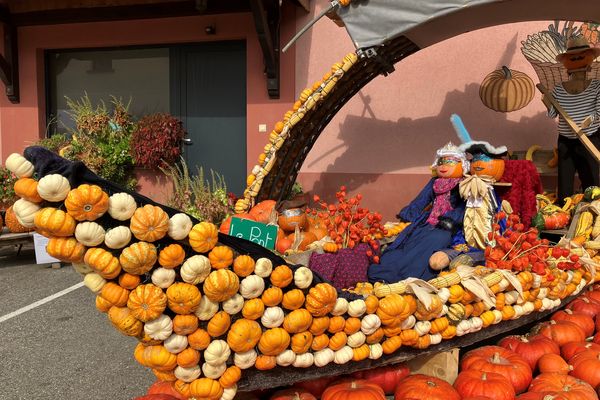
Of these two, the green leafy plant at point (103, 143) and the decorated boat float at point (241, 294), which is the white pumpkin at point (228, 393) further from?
the green leafy plant at point (103, 143)

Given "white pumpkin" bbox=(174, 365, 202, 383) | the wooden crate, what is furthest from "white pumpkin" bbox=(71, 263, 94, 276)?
the wooden crate

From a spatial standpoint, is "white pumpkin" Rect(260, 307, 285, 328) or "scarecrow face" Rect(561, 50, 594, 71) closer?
"white pumpkin" Rect(260, 307, 285, 328)

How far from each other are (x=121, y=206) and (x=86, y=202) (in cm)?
10

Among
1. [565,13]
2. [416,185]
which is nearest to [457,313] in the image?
[565,13]

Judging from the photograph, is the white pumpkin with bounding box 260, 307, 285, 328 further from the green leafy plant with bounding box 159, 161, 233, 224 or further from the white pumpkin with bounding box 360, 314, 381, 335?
the green leafy plant with bounding box 159, 161, 233, 224

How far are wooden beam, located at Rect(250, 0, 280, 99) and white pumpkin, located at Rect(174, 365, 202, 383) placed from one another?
4.26 meters

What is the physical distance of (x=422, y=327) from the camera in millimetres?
1874

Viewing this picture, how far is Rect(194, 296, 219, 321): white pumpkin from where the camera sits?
4.87ft

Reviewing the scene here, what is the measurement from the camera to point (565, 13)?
9.77 feet

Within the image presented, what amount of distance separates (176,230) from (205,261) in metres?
0.14

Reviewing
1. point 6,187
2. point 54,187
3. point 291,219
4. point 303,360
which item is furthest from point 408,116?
point 6,187

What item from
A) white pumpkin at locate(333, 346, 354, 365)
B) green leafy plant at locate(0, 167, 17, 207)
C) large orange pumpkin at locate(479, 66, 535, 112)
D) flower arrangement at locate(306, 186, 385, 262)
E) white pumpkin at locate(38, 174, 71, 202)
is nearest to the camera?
white pumpkin at locate(38, 174, 71, 202)

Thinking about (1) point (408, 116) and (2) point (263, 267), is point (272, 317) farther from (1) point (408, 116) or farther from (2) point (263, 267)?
(1) point (408, 116)

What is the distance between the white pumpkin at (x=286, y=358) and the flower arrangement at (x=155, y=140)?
4511 mm
